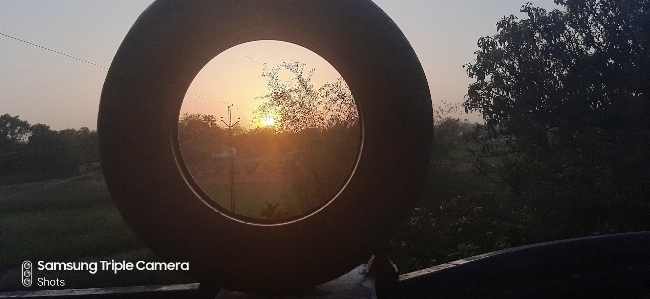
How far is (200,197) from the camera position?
7.43ft

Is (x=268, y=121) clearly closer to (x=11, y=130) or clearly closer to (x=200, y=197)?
(x=200, y=197)

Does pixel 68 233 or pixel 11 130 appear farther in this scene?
pixel 11 130

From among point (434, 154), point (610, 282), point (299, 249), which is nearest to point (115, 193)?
point (299, 249)

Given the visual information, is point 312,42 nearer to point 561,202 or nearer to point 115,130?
point 115,130

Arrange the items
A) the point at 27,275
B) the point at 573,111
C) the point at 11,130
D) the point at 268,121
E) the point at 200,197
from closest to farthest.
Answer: the point at 200,197
the point at 27,275
the point at 268,121
the point at 573,111
the point at 11,130

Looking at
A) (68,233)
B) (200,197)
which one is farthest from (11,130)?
(200,197)

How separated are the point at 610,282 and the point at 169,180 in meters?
2.56

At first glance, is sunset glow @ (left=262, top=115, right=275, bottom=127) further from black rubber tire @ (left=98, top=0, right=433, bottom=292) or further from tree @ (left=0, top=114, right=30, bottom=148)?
tree @ (left=0, top=114, right=30, bottom=148)

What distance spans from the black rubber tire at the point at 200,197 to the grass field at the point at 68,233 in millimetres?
3061

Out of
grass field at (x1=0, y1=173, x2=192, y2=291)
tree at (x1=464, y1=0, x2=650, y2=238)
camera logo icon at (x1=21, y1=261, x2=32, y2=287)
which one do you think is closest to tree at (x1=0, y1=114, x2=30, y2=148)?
grass field at (x1=0, y1=173, x2=192, y2=291)

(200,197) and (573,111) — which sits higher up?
(573,111)

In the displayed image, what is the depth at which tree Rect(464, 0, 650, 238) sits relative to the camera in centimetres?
768

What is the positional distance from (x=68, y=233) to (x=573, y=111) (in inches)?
372

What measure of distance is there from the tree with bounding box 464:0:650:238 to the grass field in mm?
6335
